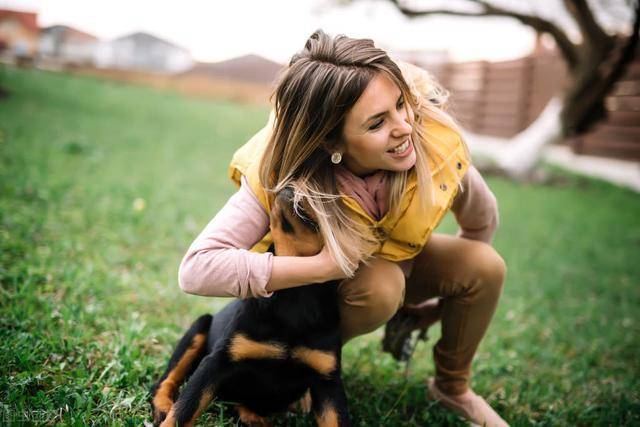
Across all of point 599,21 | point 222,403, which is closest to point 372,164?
→ point 222,403

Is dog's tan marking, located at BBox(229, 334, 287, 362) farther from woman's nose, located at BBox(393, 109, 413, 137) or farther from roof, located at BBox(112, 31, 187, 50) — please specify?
roof, located at BBox(112, 31, 187, 50)

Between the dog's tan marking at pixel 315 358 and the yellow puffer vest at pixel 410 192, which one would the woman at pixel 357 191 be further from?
the dog's tan marking at pixel 315 358

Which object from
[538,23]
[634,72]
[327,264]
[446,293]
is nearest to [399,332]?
Answer: [446,293]

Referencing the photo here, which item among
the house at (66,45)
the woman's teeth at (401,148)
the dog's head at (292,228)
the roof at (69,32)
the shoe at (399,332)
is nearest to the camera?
the dog's head at (292,228)

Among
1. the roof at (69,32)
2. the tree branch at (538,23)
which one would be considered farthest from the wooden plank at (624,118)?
the roof at (69,32)

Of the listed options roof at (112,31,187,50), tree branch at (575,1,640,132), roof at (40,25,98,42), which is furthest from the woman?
roof at (112,31,187,50)

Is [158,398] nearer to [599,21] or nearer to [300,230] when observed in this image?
[300,230]

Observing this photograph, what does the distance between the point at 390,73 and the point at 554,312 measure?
9.71 feet

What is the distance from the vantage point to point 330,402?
181 centimetres

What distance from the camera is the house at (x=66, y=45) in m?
31.4

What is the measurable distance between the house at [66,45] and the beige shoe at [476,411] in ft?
92.1

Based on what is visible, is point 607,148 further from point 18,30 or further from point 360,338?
point 18,30

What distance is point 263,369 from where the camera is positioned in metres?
1.86

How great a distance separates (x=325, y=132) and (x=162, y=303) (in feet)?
5.67
